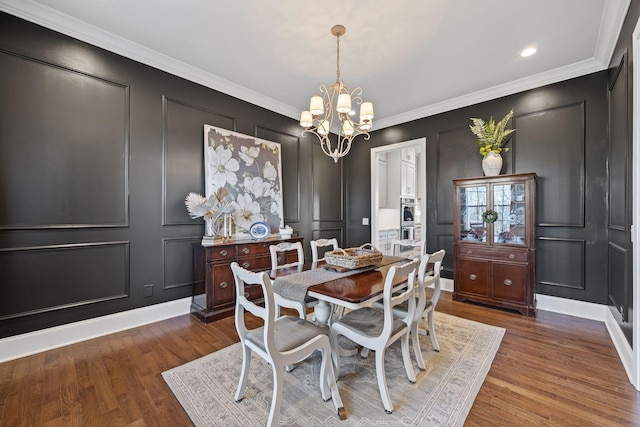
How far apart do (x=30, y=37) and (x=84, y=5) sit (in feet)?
1.89

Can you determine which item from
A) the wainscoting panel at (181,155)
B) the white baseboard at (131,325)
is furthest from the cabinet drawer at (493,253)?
the wainscoting panel at (181,155)

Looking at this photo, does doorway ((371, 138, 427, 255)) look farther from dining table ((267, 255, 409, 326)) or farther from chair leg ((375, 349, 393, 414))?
chair leg ((375, 349, 393, 414))

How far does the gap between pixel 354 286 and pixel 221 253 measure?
1.86 m

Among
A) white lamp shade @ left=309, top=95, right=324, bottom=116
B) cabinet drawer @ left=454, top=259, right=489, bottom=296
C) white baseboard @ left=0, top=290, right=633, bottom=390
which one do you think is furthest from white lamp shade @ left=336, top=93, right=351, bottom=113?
white baseboard @ left=0, top=290, right=633, bottom=390

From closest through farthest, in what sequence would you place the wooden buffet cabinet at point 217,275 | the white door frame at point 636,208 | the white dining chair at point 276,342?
the white dining chair at point 276,342 → the white door frame at point 636,208 → the wooden buffet cabinet at point 217,275

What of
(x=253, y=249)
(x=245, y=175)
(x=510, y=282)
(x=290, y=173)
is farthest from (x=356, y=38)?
(x=510, y=282)

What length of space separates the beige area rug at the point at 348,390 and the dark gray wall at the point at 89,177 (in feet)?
4.46

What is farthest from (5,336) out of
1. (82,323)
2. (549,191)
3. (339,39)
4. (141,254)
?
(549,191)

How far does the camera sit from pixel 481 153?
12.1 ft

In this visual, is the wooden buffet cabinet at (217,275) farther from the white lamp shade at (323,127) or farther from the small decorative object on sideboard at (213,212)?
the white lamp shade at (323,127)

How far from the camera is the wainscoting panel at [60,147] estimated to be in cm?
225

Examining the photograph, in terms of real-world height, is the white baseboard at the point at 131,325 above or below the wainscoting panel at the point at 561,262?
below

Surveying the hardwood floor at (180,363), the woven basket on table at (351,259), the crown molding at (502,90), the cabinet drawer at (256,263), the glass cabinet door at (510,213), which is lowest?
the hardwood floor at (180,363)

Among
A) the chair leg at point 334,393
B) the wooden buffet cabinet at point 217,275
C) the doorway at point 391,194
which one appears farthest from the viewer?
the doorway at point 391,194
